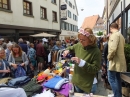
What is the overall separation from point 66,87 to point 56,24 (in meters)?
21.3

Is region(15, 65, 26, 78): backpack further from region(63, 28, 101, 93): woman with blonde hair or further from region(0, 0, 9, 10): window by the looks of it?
region(0, 0, 9, 10): window

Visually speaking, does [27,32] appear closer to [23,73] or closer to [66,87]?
[23,73]

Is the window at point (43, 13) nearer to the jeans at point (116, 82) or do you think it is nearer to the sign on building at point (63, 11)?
the sign on building at point (63, 11)

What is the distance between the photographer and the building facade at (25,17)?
13711mm

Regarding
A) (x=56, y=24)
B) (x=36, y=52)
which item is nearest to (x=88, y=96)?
(x=36, y=52)

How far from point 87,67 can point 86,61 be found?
15 cm

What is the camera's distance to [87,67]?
248 cm

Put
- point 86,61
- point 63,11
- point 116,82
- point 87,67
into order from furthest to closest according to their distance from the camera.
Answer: point 63,11
point 116,82
point 86,61
point 87,67

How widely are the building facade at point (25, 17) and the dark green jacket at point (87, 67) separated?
1139cm

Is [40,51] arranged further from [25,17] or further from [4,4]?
[25,17]

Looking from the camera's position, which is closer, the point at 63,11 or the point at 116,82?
the point at 116,82

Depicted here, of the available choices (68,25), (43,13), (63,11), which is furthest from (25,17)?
(68,25)

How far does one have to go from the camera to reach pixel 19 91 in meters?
2.34

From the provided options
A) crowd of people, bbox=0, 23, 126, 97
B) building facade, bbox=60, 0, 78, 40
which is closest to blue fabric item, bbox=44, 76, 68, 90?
crowd of people, bbox=0, 23, 126, 97
